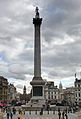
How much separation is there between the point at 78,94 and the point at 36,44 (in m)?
53.2

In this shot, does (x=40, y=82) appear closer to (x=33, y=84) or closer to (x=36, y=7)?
(x=33, y=84)

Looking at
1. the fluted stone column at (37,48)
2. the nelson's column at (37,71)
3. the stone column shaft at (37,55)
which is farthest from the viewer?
the fluted stone column at (37,48)

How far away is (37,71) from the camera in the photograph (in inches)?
2773

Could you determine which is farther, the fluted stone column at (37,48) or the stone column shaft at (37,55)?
the fluted stone column at (37,48)

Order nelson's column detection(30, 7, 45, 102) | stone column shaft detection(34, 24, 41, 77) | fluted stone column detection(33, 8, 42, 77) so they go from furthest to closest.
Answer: fluted stone column detection(33, 8, 42, 77)
stone column shaft detection(34, 24, 41, 77)
nelson's column detection(30, 7, 45, 102)

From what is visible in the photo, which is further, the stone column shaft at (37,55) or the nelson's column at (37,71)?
the stone column shaft at (37,55)

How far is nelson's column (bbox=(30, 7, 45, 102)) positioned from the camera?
217 ft

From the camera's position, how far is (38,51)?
72.1 m

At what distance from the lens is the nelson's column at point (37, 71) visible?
66.2 m

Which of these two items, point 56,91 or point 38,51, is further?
point 56,91

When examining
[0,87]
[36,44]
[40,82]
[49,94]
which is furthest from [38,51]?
[49,94]

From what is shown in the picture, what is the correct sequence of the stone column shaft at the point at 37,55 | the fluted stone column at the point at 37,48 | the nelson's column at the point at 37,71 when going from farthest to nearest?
the fluted stone column at the point at 37,48, the stone column shaft at the point at 37,55, the nelson's column at the point at 37,71

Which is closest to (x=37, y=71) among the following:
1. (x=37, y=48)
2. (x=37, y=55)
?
(x=37, y=55)

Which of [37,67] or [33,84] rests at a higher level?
[37,67]
